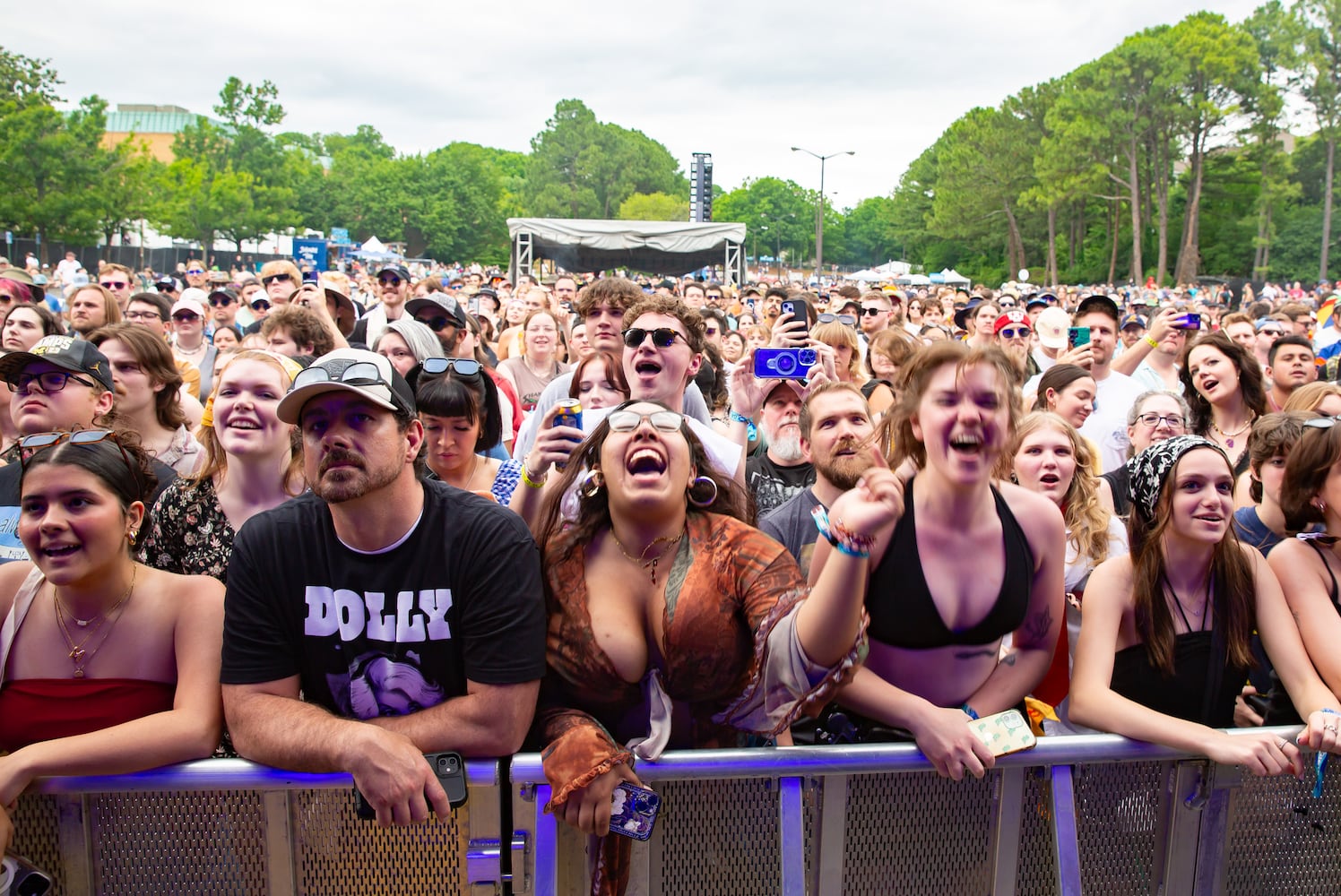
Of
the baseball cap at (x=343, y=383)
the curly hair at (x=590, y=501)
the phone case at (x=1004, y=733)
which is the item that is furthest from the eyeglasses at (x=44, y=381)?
the phone case at (x=1004, y=733)

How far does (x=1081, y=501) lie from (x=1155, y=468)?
0.90 metres

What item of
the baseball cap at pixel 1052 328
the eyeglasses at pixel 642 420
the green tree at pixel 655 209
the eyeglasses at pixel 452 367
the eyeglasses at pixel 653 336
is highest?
the green tree at pixel 655 209

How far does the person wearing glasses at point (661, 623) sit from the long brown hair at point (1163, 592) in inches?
42.8

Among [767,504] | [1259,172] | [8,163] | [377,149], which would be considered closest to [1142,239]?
[1259,172]

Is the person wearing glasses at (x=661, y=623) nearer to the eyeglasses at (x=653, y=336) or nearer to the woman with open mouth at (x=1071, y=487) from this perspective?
the eyeglasses at (x=653, y=336)

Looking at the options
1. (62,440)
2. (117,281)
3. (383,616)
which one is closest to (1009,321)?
(383,616)

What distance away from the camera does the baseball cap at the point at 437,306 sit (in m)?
6.00

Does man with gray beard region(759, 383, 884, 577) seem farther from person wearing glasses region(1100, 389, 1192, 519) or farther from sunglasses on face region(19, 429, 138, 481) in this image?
sunglasses on face region(19, 429, 138, 481)

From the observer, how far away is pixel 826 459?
3490 millimetres

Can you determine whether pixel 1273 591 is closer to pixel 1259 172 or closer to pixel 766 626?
pixel 766 626

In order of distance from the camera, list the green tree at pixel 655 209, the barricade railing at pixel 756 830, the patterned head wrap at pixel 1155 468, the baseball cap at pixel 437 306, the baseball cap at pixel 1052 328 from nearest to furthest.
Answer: the barricade railing at pixel 756 830, the patterned head wrap at pixel 1155 468, the baseball cap at pixel 437 306, the baseball cap at pixel 1052 328, the green tree at pixel 655 209

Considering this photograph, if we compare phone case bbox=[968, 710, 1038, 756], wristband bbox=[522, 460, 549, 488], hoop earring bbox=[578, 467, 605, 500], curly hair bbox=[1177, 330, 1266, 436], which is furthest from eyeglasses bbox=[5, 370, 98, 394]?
curly hair bbox=[1177, 330, 1266, 436]

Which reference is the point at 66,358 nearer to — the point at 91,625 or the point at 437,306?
the point at 91,625

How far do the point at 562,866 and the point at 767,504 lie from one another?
Answer: 7.01ft
